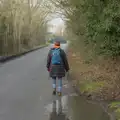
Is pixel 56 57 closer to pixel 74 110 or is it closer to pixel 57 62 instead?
pixel 57 62

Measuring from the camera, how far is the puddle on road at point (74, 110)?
825cm

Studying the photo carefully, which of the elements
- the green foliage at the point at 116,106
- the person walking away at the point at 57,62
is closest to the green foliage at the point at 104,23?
the person walking away at the point at 57,62

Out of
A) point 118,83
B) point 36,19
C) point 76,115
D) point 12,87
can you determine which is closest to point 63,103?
point 76,115

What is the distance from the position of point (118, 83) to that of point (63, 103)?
109 inches

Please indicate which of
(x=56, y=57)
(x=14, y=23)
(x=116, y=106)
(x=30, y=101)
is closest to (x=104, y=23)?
(x=56, y=57)

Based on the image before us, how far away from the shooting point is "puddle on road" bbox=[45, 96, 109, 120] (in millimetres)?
8255

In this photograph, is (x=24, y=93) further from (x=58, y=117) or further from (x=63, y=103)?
(x=58, y=117)

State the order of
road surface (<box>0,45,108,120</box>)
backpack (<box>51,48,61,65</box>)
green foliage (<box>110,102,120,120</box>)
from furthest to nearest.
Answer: backpack (<box>51,48,61,65</box>), road surface (<box>0,45,108,120</box>), green foliage (<box>110,102,120,120</box>)

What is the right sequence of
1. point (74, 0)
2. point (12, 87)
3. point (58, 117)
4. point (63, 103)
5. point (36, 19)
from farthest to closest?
point (36, 19)
point (74, 0)
point (12, 87)
point (63, 103)
point (58, 117)

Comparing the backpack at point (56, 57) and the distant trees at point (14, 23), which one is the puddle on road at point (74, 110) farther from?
the distant trees at point (14, 23)

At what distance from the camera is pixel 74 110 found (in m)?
9.12

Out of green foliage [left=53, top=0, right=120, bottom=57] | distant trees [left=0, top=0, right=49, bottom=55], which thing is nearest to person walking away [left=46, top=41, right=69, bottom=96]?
green foliage [left=53, top=0, right=120, bottom=57]

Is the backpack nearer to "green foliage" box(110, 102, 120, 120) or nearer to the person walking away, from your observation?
the person walking away

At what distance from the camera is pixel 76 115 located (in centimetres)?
846
